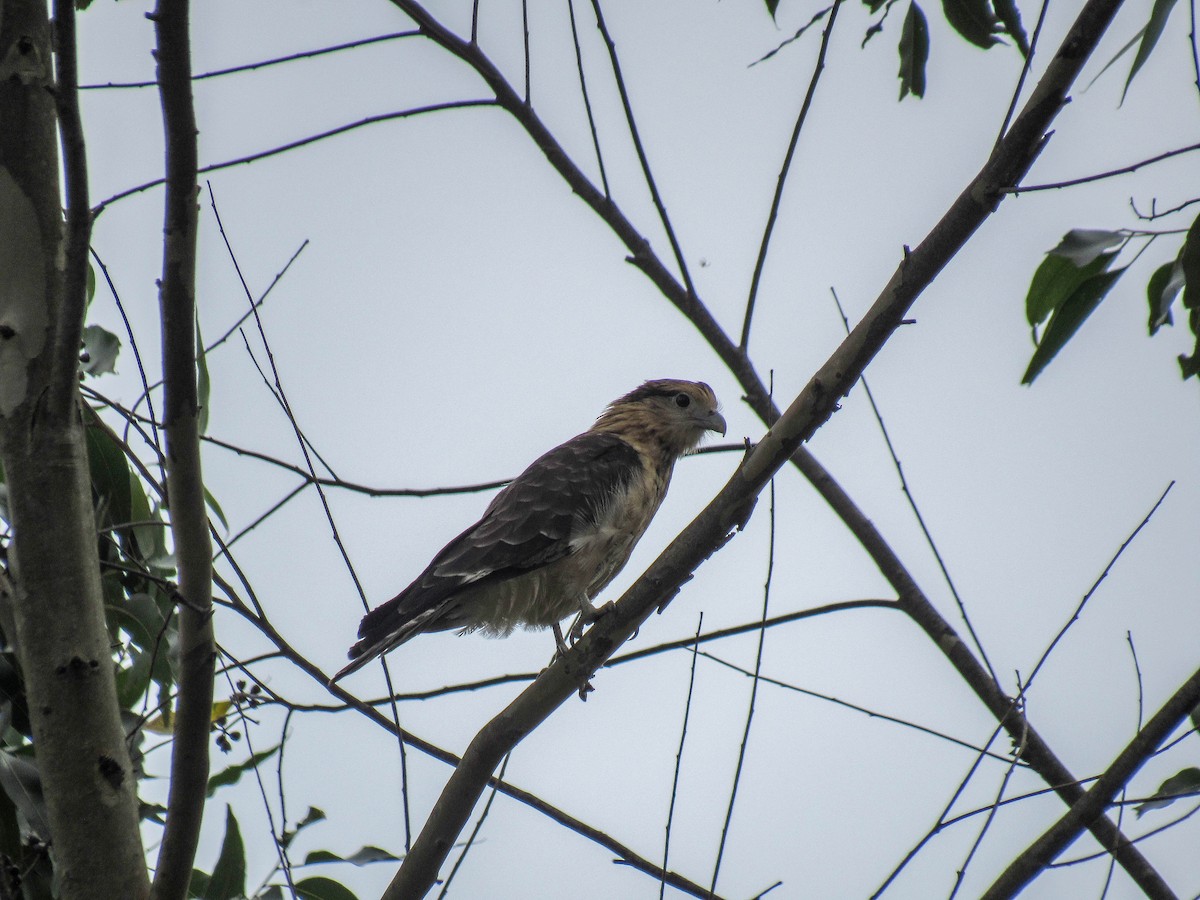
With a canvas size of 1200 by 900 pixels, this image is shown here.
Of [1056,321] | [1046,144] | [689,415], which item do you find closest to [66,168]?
[1046,144]

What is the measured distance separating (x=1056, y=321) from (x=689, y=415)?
2877 mm

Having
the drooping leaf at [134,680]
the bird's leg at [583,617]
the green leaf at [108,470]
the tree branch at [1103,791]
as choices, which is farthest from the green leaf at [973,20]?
the drooping leaf at [134,680]

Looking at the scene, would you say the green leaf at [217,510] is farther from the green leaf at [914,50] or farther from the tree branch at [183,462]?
the green leaf at [914,50]

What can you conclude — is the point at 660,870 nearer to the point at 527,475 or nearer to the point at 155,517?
the point at 155,517

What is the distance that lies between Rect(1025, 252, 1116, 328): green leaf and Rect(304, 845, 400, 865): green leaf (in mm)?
2515

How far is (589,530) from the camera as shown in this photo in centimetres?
521

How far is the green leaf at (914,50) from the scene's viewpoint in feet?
12.8

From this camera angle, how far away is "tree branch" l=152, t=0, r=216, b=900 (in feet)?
7.22

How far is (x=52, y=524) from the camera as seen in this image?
2.53 metres

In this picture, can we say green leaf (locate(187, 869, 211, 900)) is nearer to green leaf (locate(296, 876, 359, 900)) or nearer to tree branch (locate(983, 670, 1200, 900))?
green leaf (locate(296, 876, 359, 900))

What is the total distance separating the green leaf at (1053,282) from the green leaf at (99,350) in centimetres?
295

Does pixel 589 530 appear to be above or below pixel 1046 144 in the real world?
above

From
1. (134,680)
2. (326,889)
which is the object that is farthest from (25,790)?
(326,889)

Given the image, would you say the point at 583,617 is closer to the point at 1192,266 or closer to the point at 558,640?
the point at 558,640
